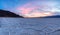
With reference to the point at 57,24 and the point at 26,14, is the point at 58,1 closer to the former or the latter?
the point at 57,24

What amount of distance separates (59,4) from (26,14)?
371 millimetres

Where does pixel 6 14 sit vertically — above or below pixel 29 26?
above

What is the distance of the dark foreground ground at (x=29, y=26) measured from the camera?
4.23 ft

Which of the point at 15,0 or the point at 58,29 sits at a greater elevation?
the point at 15,0

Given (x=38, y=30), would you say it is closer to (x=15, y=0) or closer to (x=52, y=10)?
(x=52, y=10)

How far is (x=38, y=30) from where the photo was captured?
4.29 feet

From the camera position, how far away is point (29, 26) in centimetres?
131

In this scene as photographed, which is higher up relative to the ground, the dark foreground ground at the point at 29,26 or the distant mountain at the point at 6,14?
the distant mountain at the point at 6,14

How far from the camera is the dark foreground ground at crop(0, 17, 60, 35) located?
1290 mm

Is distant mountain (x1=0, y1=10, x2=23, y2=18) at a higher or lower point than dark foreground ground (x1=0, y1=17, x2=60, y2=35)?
higher

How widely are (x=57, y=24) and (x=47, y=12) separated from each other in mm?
169

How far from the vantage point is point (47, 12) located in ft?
4.24

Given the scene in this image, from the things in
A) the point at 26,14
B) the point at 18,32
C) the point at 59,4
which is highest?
the point at 59,4

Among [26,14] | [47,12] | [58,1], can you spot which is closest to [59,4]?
[58,1]
